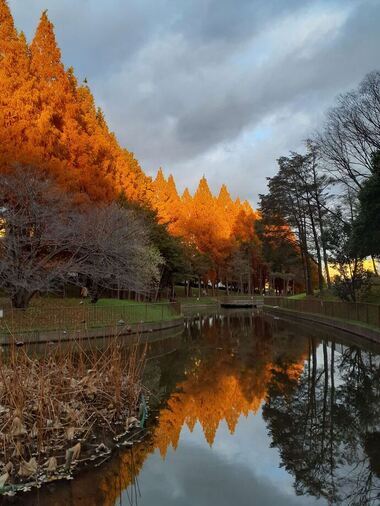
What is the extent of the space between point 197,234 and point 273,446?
60.0 m

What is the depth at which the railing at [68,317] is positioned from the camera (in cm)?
1914

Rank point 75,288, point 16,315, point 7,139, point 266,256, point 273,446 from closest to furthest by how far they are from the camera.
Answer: point 273,446 → point 16,315 → point 7,139 → point 75,288 → point 266,256

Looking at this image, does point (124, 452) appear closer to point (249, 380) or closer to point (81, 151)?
point (249, 380)

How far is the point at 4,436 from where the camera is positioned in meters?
5.96

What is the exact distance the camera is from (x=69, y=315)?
20.6m

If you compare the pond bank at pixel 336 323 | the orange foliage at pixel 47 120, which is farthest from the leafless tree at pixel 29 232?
the pond bank at pixel 336 323

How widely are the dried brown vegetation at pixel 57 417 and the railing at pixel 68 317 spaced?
881cm

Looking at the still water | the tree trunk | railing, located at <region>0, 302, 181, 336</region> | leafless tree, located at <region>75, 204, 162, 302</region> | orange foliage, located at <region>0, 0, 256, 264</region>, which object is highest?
orange foliage, located at <region>0, 0, 256, 264</region>

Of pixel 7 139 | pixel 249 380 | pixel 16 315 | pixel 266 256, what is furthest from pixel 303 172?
pixel 249 380

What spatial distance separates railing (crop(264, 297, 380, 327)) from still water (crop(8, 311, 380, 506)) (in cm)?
802

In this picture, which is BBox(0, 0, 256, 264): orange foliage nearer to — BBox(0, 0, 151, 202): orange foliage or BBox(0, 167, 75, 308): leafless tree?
BBox(0, 0, 151, 202): orange foliage

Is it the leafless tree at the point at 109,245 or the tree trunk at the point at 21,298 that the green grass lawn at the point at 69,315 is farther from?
the leafless tree at the point at 109,245

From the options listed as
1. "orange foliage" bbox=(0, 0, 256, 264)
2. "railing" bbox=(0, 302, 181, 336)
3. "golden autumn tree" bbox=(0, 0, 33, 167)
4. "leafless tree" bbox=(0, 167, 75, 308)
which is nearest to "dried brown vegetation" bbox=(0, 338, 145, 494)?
"railing" bbox=(0, 302, 181, 336)

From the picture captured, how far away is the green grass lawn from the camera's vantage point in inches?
766
